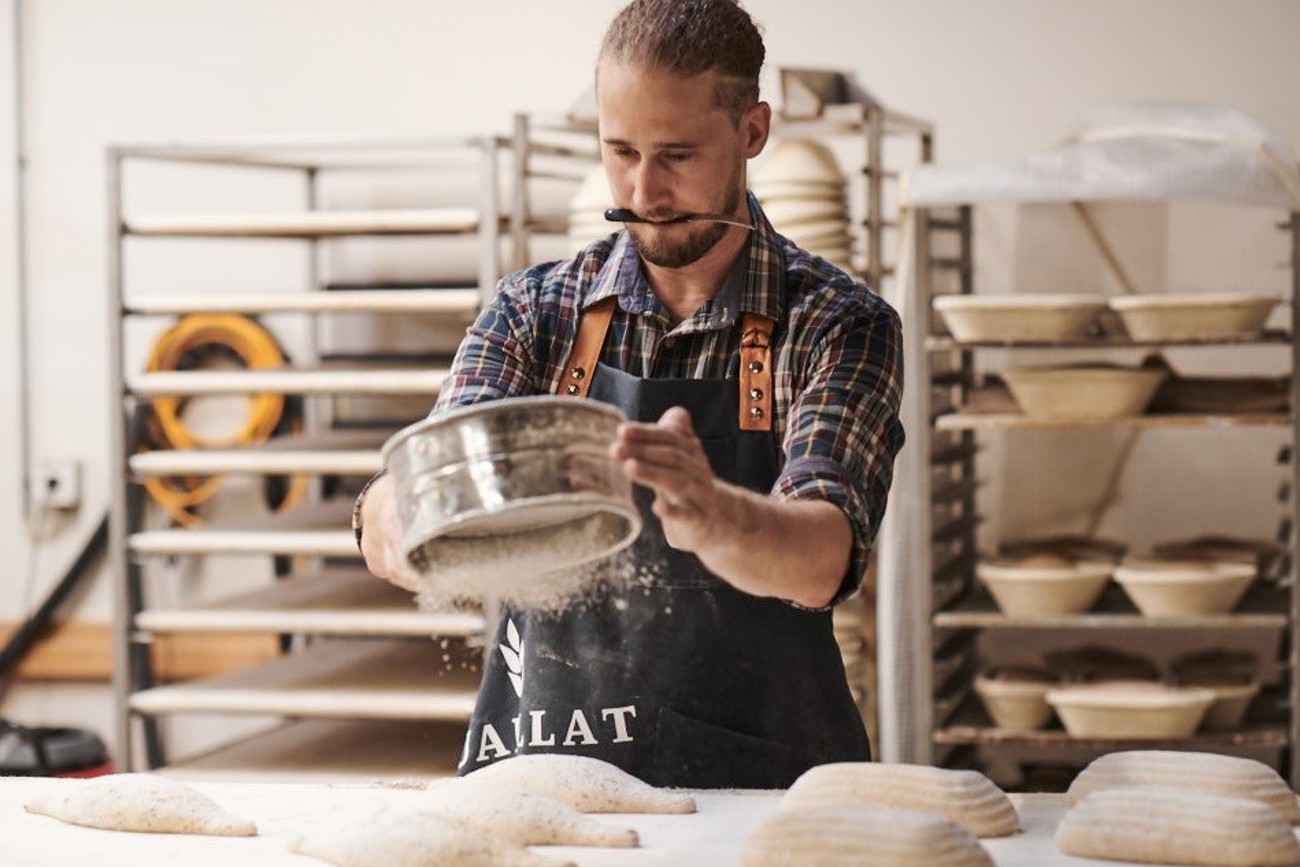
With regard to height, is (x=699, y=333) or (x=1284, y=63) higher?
(x=1284, y=63)

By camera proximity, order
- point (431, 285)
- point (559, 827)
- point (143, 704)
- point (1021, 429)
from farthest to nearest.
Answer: point (431, 285) → point (1021, 429) → point (143, 704) → point (559, 827)

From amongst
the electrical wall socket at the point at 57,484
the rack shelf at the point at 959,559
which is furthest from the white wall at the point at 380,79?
the rack shelf at the point at 959,559

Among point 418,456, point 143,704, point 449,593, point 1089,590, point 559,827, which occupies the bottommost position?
point 143,704

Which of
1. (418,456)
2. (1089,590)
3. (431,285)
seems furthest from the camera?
(431,285)

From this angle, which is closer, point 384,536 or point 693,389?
point 384,536

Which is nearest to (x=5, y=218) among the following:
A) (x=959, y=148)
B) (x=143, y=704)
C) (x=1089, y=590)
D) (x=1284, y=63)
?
(x=143, y=704)

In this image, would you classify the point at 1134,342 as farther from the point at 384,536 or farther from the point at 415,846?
the point at 415,846

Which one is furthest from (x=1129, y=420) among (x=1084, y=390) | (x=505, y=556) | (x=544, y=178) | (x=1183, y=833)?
(x=505, y=556)

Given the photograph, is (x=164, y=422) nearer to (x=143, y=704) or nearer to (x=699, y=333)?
(x=143, y=704)

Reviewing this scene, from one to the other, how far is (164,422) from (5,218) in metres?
0.89

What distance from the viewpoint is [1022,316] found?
11.8 ft

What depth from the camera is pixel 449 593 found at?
5.70 feet

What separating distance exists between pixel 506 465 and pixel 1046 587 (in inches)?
94.0

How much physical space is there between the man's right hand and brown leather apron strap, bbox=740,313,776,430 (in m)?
0.48
